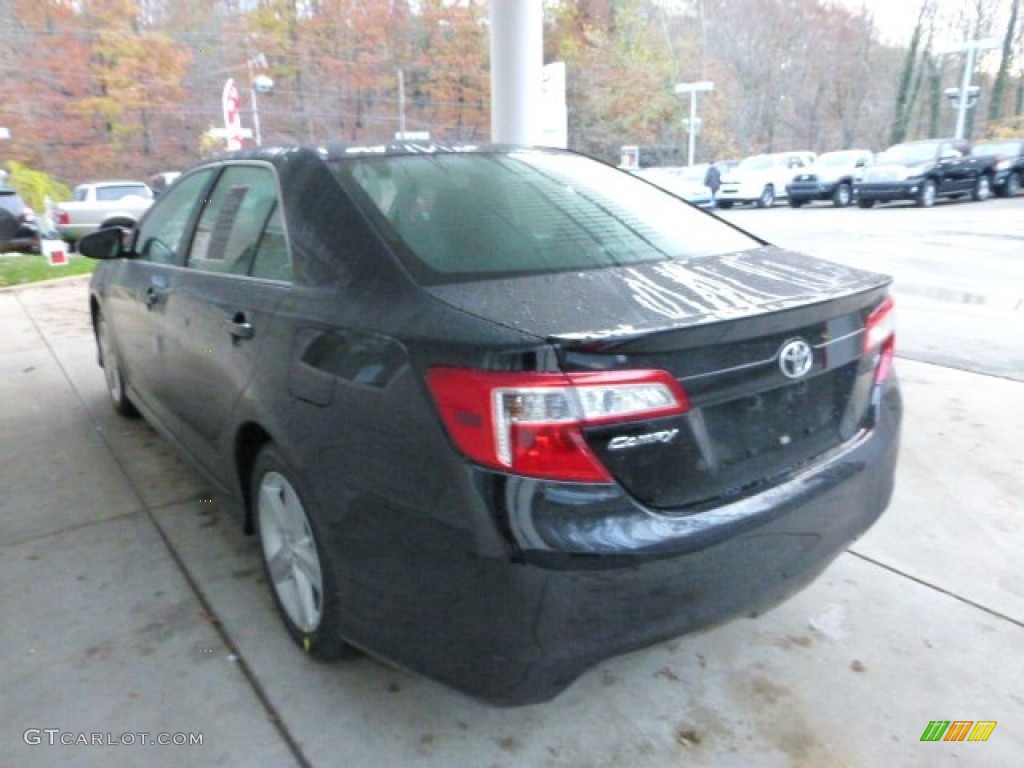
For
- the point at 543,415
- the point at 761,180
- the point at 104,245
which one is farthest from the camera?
the point at 761,180

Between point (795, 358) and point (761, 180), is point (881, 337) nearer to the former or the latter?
point (795, 358)

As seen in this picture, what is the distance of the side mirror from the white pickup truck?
49.3 ft

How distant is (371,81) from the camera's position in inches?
1838

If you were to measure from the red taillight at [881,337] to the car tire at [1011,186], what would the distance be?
85.1 ft

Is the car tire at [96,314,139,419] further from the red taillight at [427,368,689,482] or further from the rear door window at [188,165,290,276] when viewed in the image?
the red taillight at [427,368,689,482]

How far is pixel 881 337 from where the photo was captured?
2416 millimetres

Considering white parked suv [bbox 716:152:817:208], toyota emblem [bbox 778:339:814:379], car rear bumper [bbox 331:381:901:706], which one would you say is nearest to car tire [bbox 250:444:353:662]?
car rear bumper [bbox 331:381:901:706]

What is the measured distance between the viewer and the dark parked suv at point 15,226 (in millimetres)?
15367

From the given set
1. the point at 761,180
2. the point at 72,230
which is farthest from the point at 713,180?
the point at 72,230

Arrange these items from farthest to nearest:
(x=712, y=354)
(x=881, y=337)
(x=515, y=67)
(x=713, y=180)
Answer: (x=713, y=180), (x=515, y=67), (x=881, y=337), (x=712, y=354)

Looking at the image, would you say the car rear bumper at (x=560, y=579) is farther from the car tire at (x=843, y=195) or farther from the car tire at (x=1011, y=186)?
the car tire at (x=1011, y=186)

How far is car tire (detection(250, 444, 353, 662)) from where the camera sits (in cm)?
227

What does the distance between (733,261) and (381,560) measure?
141cm

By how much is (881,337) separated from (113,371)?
4.37 m
